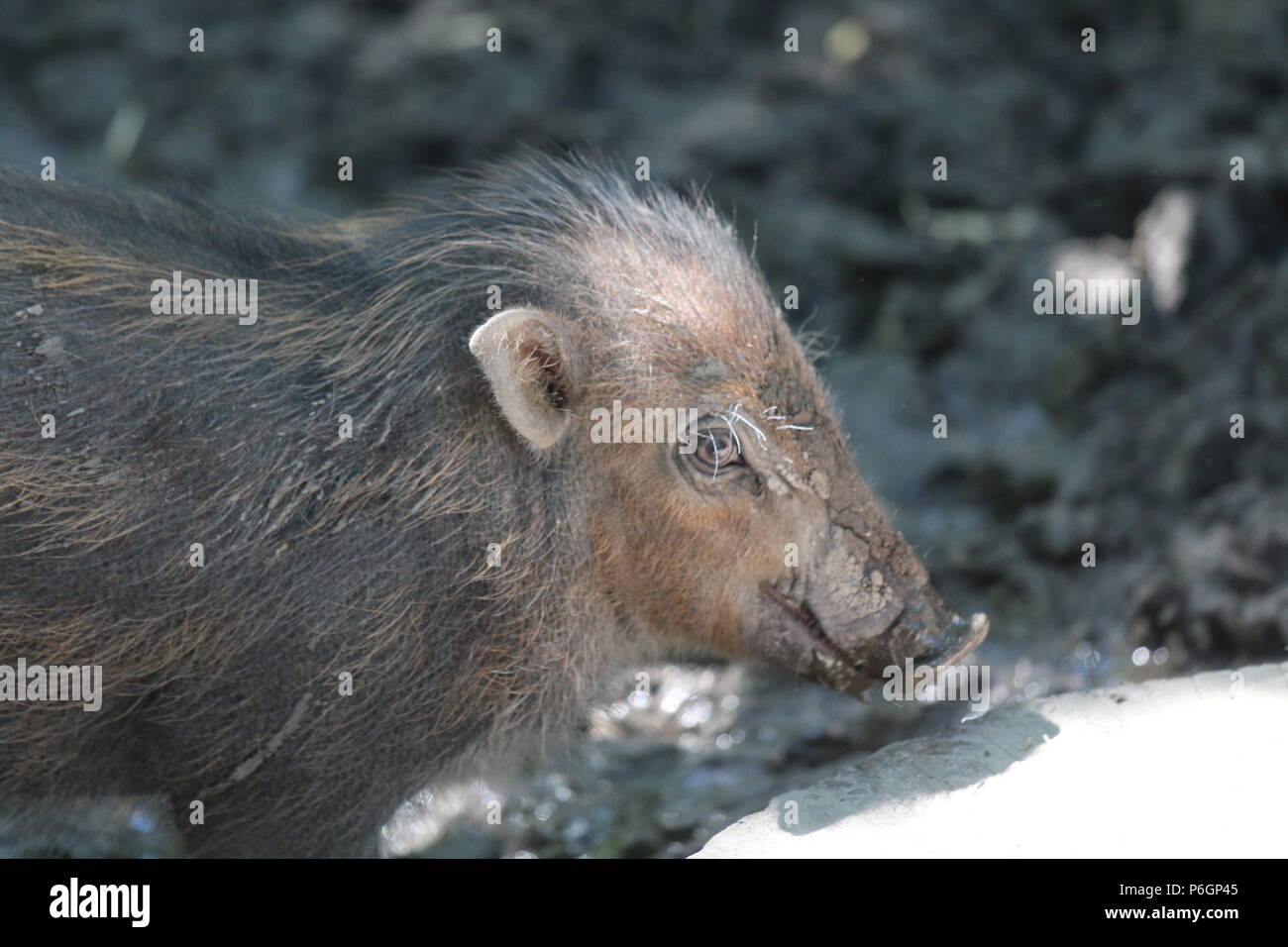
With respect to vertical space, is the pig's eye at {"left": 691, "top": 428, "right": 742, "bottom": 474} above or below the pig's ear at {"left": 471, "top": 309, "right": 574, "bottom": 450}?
below

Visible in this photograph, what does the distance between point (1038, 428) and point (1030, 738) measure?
135 inches

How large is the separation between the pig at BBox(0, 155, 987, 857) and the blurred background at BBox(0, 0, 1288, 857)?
48cm

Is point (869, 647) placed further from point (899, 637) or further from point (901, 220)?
point (901, 220)

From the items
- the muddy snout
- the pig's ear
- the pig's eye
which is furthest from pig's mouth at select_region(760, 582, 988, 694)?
the pig's ear

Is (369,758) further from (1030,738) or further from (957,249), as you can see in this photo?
(957,249)

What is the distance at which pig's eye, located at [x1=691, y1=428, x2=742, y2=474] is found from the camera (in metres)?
4.57

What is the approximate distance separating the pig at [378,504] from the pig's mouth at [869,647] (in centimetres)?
1

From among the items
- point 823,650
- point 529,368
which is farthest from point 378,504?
point 823,650

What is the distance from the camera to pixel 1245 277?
7.75 metres

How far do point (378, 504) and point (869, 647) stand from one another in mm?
1527

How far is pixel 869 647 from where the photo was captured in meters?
4.64

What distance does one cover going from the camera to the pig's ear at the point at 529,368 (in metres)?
4.32

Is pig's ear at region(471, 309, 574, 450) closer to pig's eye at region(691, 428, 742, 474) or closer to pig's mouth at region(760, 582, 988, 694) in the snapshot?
pig's eye at region(691, 428, 742, 474)

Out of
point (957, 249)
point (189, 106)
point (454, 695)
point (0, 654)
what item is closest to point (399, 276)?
point (454, 695)
